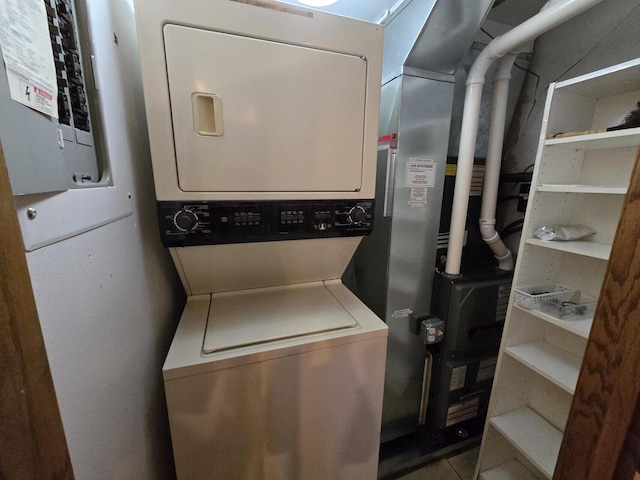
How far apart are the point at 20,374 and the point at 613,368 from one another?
0.89m

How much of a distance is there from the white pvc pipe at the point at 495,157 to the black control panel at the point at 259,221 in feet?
3.13

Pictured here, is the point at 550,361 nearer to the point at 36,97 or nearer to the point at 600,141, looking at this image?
the point at 600,141

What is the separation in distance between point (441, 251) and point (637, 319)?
3.85ft

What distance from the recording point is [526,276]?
131cm

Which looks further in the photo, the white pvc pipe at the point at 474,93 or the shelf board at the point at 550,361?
the shelf board at the point at 550,361

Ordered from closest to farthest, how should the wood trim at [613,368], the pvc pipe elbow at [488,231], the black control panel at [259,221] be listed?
the wood trim at [613,368]
the black control panel at [259,221]
the pvc pipe elbow at [488,231]

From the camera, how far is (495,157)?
1.49 metres

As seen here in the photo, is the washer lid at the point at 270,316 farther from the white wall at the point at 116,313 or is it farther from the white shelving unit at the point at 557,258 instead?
the white shelving unit at the point at 557,258

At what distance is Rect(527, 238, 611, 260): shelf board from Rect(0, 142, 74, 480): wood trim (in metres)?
1.60

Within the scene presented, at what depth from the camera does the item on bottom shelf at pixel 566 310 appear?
1173mm

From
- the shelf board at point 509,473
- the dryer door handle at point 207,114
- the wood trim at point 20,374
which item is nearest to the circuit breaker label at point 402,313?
the shelf board at point 509,473

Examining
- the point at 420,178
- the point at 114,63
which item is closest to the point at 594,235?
Answer: the point at 420,178

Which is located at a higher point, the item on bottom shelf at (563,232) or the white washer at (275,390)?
the item on bottom shelf at (563,232)

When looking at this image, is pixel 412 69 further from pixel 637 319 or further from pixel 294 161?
pixel 637 319
